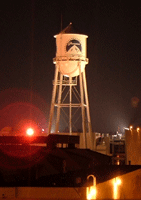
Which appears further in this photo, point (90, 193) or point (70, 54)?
point (70, 54)

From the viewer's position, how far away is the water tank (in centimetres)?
5172

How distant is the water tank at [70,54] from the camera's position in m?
51.7

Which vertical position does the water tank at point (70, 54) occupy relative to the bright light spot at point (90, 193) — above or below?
above

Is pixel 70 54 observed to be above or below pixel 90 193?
above

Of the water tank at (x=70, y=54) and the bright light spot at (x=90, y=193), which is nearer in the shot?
the bright light spot at (x=90, y=193)

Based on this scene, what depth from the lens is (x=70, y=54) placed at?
51.8 meters

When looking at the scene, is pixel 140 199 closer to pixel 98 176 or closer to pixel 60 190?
pixel 98 176

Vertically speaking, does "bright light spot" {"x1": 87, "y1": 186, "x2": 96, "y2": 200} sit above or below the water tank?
below

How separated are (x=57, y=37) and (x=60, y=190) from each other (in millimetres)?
29142

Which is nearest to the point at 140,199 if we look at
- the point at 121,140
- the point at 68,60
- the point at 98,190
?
the point at 98,190

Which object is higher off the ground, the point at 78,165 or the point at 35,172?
the point at 78,165

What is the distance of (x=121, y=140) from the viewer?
2414 inches

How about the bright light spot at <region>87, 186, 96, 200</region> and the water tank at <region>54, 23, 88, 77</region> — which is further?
the water tank at <region>54, 23, 88, 77</region>

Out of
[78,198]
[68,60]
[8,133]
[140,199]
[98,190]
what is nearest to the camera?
[78,198]
